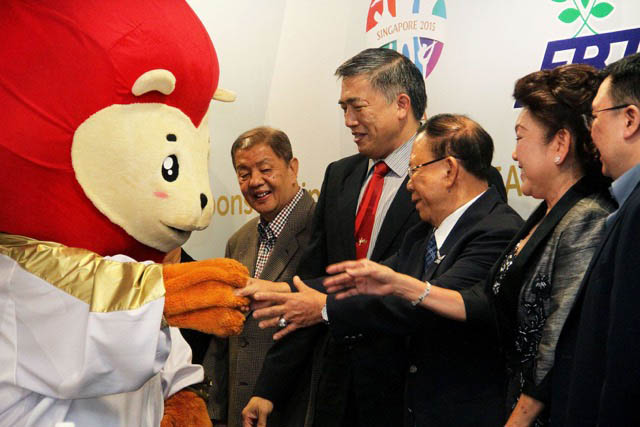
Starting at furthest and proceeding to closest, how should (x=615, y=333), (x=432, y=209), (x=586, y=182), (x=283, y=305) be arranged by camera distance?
1. (x=432, y=209)
2. (x=283, y=305)
3. (x=586, y=182)
4. (x=615, y=333)

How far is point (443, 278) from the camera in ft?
7.52

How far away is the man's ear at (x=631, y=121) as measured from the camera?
1.70 metres

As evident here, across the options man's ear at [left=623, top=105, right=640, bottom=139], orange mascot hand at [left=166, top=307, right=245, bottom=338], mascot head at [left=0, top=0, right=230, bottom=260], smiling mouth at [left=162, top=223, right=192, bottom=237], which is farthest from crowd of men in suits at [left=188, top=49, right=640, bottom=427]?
mascot head at [left=0, top=0, right=230, bottom=260]

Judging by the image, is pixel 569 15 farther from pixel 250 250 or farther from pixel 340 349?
pixel 250 250

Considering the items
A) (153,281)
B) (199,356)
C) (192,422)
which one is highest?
(153,281)

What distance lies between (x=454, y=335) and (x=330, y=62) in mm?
1647

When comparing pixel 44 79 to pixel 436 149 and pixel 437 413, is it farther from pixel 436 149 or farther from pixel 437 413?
pixel 437 413

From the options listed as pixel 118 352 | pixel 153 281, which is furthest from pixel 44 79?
pixel 118 352

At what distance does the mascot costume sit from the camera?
1.80 metres

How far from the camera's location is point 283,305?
232 cm

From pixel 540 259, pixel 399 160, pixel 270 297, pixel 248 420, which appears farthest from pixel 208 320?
pixel 399 160

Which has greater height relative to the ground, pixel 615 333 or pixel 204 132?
pixel 204 132

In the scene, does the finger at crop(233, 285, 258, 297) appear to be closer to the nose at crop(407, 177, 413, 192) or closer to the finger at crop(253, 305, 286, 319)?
the finger at crop(253, 305, 286, 319)

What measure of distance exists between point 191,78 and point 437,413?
1.20 meters
